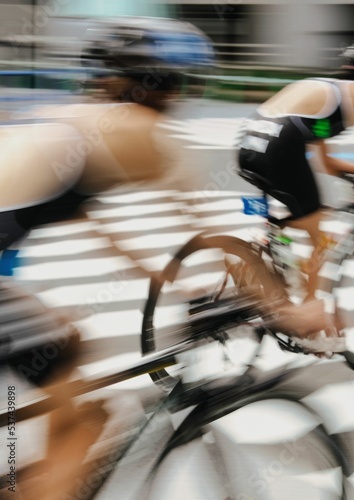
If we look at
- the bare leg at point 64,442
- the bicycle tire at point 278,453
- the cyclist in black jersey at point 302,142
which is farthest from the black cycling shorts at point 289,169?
the bare leg at point 64,442

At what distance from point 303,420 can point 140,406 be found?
2.35 feet

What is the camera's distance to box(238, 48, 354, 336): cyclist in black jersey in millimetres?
3668

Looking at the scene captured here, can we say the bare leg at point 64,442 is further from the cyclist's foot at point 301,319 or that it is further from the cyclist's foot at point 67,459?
the cyclist's foot at point 301,319

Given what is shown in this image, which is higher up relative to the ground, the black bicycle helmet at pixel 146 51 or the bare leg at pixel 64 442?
the black bicycle helmet at pixel 146 51

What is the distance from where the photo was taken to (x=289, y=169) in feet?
12.2

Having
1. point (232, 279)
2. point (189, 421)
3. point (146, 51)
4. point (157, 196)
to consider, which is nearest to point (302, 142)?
point (232, 279)

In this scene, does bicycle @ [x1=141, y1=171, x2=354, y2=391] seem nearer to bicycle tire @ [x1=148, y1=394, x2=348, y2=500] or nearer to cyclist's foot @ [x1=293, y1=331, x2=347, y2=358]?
cyclist's foot @ [x1=293, y1=331, x2=347, y2=358]

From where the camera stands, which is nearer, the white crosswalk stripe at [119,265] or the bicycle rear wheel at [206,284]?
the white crosswalk stripe at [119,265]

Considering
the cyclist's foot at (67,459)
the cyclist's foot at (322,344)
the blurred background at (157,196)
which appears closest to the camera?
the cyclist's foot at (67,459)

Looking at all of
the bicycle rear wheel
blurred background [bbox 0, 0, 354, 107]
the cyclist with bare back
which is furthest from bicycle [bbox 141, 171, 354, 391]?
blurred background [bbox 0, 0, 354, 107]

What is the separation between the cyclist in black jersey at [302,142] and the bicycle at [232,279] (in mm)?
62

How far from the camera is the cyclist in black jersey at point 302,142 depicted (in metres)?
3.67

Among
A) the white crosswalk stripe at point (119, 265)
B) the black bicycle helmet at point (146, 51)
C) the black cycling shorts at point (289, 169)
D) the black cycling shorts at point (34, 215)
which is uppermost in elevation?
the black bicycle helmet at point (146, 51)

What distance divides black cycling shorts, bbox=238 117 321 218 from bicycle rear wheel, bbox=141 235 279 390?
18.4 inches
